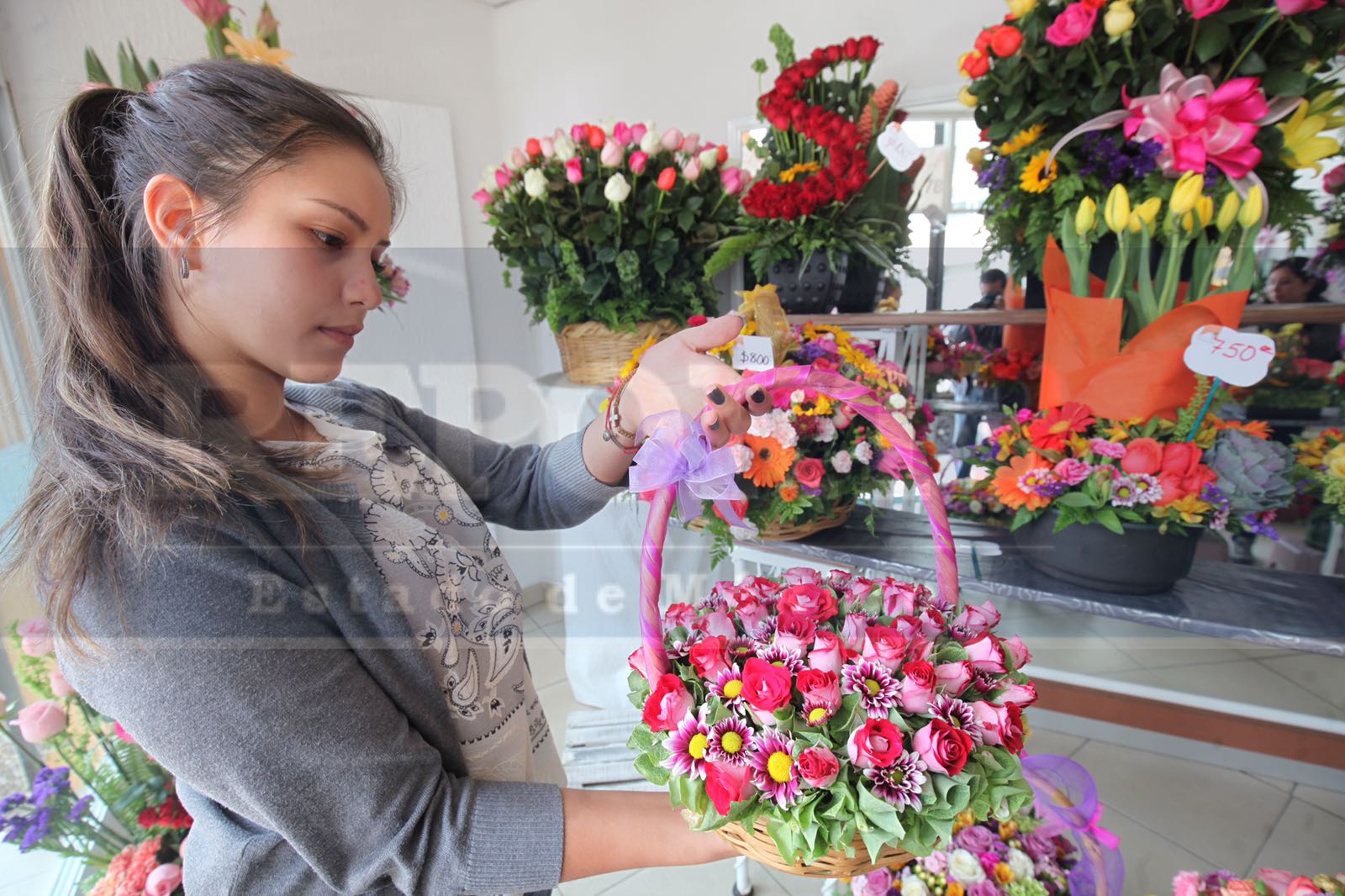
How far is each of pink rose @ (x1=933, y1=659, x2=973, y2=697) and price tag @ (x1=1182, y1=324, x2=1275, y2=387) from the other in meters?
0.54

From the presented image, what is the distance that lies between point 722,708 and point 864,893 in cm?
61

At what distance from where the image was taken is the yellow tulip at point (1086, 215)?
825 mm

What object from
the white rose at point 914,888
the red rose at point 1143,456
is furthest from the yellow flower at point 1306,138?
the white rose at point 914,888

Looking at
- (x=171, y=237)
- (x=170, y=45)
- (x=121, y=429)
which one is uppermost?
(x=170, y=45)

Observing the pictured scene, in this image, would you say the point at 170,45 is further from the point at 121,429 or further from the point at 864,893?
the point at 864,893

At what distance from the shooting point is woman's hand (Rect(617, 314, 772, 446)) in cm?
52

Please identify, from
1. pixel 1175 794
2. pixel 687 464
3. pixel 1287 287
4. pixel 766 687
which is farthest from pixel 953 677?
pixel 1175 794

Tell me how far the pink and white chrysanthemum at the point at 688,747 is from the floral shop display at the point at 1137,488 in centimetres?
62

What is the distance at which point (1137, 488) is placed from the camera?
2.52 ft

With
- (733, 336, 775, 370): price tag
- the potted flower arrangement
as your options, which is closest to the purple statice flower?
(733, 336, 775, 370): price tag

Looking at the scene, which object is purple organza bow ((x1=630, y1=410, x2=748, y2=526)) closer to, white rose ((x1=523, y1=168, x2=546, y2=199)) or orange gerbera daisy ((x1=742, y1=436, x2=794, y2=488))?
orange gerbera daisy ((x1=742, y1=436, x2=794, y2=488))

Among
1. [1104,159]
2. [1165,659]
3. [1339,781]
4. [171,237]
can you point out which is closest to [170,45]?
[171,237]

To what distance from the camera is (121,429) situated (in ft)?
1.42

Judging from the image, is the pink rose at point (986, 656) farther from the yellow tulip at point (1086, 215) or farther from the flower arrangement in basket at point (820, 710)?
the yellow tulip at point (1086, 215)
